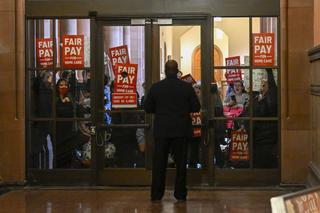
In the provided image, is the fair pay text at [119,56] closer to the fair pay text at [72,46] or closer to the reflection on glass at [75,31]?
the reflection on glass at [75,31]

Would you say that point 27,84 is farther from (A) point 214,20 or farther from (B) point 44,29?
(A) point 214,20

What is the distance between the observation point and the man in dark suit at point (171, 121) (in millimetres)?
7930

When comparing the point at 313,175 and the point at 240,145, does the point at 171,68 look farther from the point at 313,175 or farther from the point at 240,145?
the point at 313,175

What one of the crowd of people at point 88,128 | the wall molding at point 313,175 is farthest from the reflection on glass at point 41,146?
the wall molding at point 313,175

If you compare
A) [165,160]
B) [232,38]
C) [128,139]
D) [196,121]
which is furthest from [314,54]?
[128,139]

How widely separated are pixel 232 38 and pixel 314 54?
138cm

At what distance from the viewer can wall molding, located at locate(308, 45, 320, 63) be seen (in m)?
7.88

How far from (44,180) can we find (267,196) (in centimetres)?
333

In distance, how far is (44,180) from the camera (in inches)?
370

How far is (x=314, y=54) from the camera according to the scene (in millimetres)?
8211

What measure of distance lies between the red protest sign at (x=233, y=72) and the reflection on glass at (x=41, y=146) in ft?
9.09

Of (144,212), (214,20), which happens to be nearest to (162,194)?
(144,212)

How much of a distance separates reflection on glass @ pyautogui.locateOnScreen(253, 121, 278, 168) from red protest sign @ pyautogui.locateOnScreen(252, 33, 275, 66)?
90cm

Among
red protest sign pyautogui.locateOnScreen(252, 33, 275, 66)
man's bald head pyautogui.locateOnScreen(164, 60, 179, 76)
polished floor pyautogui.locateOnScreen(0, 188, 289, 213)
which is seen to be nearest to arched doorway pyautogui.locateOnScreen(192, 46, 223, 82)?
red protest sign pyautogui.locateOnScreen(252, 33, 275, 66)
